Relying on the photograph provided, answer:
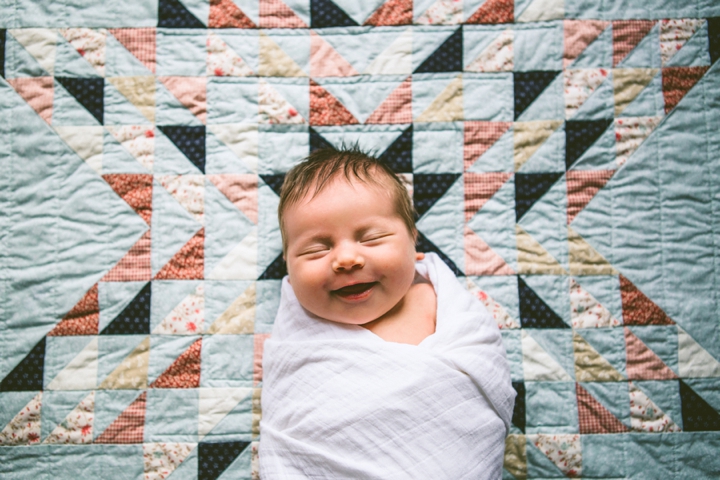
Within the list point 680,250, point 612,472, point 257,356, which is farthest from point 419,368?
point 680,250

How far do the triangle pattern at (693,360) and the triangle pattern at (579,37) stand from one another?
0.58m

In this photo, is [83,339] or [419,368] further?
[83,339]

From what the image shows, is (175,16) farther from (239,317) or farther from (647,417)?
(647,417)

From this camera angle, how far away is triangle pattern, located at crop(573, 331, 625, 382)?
0.90 m

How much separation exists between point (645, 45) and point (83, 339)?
1.24m

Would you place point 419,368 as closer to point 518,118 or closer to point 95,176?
point 518,118

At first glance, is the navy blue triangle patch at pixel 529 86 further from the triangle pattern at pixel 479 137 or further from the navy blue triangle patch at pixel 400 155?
the navy blue triangle patch at pixel 400 155

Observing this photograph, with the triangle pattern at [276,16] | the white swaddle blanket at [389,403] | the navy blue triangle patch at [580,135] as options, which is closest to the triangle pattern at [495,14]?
the navy blue triangle patch at [580,135]

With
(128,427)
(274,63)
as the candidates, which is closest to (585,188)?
(274,63)

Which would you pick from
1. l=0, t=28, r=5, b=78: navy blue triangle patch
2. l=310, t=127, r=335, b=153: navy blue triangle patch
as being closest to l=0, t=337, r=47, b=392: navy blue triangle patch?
l=0, t=28, r=5, b=78: navy blue triangle patch

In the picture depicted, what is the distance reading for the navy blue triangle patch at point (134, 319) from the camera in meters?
0.91

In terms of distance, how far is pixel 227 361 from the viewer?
2.99 ft

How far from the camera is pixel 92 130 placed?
927 millimetres

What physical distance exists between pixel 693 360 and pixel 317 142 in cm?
84
